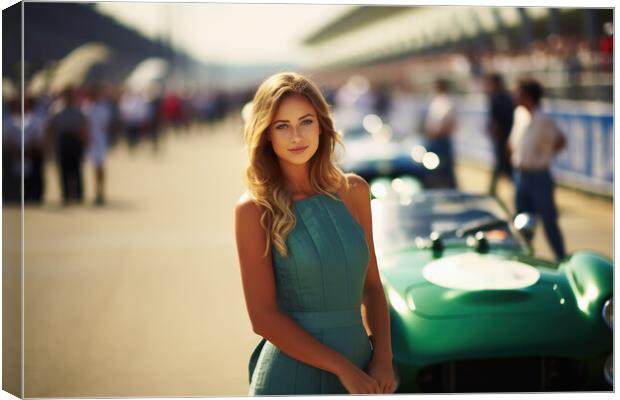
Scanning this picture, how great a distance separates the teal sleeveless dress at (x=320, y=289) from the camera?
242cm

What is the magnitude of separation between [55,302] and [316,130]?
5.11 meters

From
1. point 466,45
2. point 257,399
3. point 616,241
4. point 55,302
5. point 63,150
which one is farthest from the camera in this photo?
point 466,45

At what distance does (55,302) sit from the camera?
279 inches

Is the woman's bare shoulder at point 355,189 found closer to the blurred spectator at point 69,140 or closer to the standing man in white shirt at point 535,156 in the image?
the standing man in white shirt at point 535,156

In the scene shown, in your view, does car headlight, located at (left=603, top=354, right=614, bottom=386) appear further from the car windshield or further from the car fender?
the car windshield

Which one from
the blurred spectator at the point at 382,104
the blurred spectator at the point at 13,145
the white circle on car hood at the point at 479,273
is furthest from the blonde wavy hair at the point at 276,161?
the blurred spectator at the point at 382,104

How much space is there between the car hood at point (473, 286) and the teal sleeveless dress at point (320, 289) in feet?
4.85

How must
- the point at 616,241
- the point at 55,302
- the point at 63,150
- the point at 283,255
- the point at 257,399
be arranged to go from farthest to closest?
the point at 63,150
the point at 55,302
the point at 616,241
the point at 257,399
the point at 283,255

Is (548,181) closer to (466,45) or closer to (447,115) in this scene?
(447,115)

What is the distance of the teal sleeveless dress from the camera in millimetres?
2418

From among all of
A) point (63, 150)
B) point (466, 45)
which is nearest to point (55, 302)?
point (63, 150)

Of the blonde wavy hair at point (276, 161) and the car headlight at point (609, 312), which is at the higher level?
the blonde wavy hair at point (276, 161)

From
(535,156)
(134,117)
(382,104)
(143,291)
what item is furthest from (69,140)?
(382,104)

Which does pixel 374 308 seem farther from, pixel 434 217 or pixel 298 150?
pixel 434 217
